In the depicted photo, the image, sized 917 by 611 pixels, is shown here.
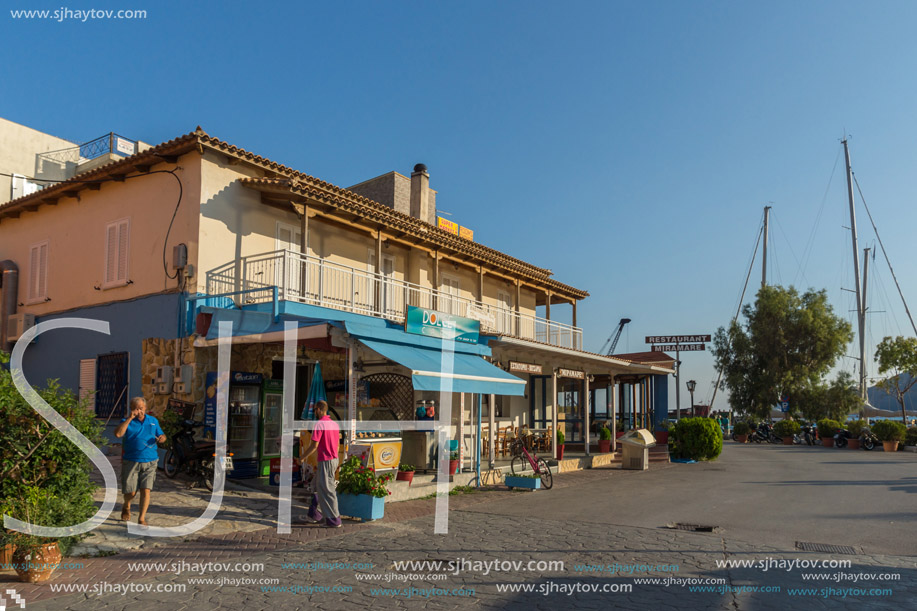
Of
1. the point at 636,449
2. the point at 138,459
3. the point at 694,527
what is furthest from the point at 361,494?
the point at 636,449

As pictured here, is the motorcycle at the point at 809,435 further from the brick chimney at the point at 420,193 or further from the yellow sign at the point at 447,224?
the brick chimney at the point at 420,193

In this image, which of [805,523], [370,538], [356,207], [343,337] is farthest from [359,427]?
[805,523]

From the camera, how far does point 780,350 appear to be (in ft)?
130

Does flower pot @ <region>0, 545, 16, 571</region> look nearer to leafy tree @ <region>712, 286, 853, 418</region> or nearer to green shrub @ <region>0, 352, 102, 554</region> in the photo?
green shrub @ <region>0, 352, 102, 554</region>

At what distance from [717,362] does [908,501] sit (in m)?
30.5

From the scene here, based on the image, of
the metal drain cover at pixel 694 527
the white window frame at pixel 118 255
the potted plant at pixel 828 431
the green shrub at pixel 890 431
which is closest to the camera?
the metal drain cover at pixel 694 527

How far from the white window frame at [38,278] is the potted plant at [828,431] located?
31.4m

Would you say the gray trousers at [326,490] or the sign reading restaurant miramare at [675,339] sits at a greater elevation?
the sign reading restaurant miramare at [675,339]

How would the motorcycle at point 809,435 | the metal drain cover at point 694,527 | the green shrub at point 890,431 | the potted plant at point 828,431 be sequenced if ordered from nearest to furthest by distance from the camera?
the metal drain cover at point 694,527, the green shrub at point 890,431, the potted plant at point 828,431, the motorcycle at point 809,435

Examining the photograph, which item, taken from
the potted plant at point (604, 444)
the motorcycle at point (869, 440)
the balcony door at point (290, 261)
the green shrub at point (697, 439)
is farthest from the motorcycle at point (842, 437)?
the balcony door at point (290, 261)

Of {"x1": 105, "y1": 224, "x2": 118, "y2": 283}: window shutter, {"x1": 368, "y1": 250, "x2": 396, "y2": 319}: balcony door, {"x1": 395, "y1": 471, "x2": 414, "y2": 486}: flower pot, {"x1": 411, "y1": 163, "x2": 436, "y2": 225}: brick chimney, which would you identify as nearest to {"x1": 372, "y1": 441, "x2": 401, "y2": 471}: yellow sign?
{"x1": 395, "y1": 471, "x2": 414, "y2": 486}: flower pot

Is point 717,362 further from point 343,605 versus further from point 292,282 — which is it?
point 343,605

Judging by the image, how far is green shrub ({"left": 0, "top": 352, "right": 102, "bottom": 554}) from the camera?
6715 mm

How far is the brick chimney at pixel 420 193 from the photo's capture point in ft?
75.6
